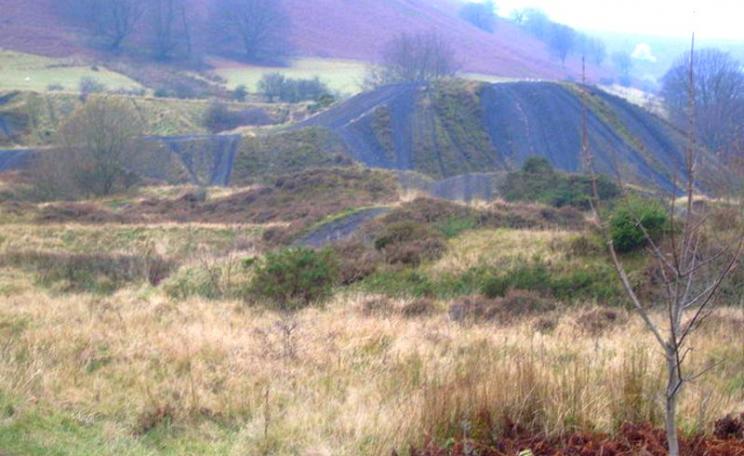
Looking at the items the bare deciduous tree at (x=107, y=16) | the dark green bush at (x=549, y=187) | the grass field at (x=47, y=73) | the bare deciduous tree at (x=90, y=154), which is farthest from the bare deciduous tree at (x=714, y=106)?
the bare deciduous tree at (x=107, y=16)

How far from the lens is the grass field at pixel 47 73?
3029 inches

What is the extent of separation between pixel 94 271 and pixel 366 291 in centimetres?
764

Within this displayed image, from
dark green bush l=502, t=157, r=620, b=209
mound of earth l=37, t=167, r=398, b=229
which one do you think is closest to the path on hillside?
mound of earth l=37, t=167, r=398, b=229

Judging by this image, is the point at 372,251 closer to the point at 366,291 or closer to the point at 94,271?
the point at 366,291

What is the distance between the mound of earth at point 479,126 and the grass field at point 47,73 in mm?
35675

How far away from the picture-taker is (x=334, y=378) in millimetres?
6672

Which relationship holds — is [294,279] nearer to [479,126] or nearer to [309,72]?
[479,126]

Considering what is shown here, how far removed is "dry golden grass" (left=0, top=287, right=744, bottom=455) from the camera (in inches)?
205

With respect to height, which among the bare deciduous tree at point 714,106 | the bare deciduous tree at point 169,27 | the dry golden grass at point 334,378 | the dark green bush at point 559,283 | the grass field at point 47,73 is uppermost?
the bare deciduous tree at point 169,27

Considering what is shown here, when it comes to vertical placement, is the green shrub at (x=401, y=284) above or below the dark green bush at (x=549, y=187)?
below

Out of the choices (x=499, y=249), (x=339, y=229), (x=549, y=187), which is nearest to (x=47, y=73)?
(x=339, y=229)

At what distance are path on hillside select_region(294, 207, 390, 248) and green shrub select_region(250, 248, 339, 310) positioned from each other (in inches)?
374

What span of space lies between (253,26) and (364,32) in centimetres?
1648

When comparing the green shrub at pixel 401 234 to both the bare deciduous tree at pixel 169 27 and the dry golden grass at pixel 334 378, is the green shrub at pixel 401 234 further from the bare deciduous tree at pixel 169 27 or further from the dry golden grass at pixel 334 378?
the bare deciduous tree at pixel 169 27
